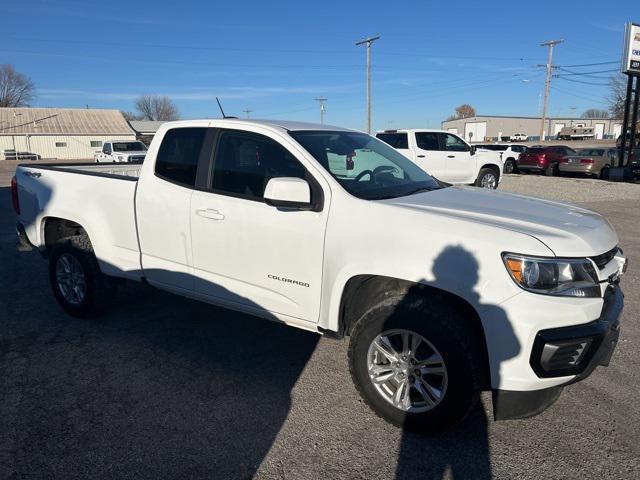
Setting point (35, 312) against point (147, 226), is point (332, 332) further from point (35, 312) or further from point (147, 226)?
point (35, 312)

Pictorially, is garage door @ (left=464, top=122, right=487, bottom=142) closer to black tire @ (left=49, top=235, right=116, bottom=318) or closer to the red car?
the red car

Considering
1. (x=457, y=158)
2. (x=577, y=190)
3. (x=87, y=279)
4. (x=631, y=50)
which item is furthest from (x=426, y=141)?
(x=631, y=50)

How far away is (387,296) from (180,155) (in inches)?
83.1

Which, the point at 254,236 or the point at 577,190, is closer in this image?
the point at 254,236

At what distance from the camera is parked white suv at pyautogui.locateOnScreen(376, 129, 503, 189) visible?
13898 millimetres

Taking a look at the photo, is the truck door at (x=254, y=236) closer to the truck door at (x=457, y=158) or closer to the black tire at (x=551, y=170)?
the truck door at (x=457, y=158)

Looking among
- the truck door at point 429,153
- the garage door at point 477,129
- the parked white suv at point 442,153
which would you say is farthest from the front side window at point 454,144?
the garage door at point 477,129

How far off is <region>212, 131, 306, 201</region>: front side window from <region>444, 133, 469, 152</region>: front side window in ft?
37.3

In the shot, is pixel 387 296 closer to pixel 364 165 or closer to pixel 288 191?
pixel 288 191

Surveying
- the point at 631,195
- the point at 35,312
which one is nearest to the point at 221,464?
the point at 35,312

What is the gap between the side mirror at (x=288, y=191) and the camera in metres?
3.06

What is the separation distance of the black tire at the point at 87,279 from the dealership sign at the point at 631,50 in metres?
22.9

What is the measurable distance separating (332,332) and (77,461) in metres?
1.64

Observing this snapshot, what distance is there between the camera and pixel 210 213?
12.0 feet
